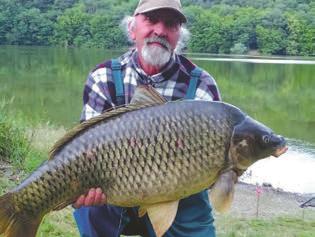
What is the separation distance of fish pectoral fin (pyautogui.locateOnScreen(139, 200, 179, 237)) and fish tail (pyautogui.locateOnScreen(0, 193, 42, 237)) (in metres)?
0.60

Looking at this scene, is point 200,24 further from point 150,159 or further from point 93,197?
point 150,159

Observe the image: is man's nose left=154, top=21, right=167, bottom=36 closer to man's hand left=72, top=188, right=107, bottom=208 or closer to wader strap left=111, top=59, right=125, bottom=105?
wader strap left=111, top=59, right=125, bottom=105

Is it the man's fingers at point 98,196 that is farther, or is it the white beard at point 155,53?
the white beard at point 155,53

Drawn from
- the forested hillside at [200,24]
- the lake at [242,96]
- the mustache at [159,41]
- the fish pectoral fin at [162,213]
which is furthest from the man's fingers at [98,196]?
the forested hillside at [200,24]

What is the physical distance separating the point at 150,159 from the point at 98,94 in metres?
1.04

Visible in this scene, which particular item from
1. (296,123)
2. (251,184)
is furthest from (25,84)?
(251,184)

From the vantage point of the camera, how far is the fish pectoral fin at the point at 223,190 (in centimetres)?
282

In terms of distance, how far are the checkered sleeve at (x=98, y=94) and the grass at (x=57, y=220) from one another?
1531mm

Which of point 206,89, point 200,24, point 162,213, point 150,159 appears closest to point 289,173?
point 206,89

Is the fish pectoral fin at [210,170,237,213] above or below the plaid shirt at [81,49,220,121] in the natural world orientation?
below

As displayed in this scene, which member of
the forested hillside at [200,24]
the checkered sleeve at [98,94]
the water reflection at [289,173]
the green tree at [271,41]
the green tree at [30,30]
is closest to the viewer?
the checkered sleeve at [98,94]

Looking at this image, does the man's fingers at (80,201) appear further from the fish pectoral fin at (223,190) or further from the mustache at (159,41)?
the mustache at (159,41)

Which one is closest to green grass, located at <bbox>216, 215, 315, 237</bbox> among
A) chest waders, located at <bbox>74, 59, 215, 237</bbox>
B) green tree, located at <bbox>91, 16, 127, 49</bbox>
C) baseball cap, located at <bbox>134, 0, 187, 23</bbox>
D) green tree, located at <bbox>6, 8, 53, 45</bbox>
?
chest waders, located at <bbox>74, 59, 215, 237</bbox>

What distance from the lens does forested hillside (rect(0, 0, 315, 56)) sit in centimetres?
8775
